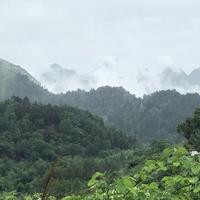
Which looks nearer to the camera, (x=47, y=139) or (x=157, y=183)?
(x=157, y=183)

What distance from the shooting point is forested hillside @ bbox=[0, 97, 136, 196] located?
98.4 metres

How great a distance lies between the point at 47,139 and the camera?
120 m

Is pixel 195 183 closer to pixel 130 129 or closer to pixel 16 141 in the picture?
pixel 16 141

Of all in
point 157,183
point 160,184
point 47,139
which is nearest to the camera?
point 157,183

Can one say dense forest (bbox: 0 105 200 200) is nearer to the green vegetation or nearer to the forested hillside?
the green vegetation

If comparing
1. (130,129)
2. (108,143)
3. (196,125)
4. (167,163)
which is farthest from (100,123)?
(167,163)

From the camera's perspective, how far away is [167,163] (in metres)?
6.30

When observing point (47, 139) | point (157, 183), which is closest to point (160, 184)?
point (157, 183)

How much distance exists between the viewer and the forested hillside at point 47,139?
3873 inches

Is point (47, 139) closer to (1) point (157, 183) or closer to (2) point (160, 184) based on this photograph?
(2) point (160, 184)

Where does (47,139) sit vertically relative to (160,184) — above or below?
above

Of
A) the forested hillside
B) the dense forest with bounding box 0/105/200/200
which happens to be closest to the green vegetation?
the dense forest with bounding box 0/105/200/200

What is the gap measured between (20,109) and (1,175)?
39137 mm

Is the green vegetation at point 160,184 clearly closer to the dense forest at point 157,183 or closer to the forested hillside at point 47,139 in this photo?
the dense forest at point 157,183
